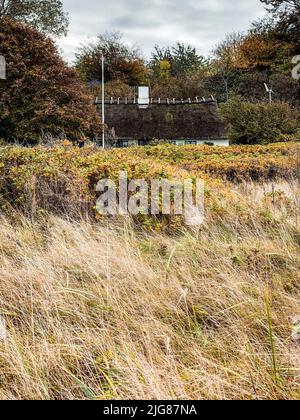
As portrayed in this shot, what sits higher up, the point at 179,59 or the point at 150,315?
the point at 179,59

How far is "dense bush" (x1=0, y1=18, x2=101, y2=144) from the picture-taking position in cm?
1672

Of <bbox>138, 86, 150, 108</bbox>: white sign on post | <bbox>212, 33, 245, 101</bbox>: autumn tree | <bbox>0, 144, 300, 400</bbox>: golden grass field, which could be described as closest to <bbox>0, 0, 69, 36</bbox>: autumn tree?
<bbox>138, 86, 150, 108</bbox>: white sign on post

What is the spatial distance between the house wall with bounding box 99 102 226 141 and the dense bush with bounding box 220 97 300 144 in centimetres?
537

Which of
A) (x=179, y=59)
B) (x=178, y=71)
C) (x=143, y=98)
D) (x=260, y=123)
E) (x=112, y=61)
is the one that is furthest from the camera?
(x=179, y=59)

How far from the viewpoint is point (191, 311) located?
3.09 meters

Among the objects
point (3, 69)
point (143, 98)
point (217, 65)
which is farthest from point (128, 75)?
point (3, 69)

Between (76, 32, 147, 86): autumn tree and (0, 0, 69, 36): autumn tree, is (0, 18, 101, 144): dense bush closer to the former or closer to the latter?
(0, 0, 69, 36): autumn tree

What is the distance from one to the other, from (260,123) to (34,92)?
11671mm

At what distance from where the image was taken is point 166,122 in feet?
96.7

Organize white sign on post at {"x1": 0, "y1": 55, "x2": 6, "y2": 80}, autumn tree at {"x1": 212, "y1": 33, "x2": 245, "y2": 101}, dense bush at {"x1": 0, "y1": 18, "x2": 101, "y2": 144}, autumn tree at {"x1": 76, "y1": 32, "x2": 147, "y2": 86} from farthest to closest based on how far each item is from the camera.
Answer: autumn tree at {"x1": 76, "y1": 32, "x2": 147, "y2": 86} < autumn tree at {"x1": 212, "y1": 33, "x2": 245, "y2": 101} < dense bush at {"x1": 0, "y1": 18, "x2": 101, "y2": 144} < white sign on post at {"x1": 0, "y1": 55, "x2": 6, "y2": 80}

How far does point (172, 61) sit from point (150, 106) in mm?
18825

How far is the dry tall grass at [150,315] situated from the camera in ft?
7.52

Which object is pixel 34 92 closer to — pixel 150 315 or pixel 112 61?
pixel 150 315
